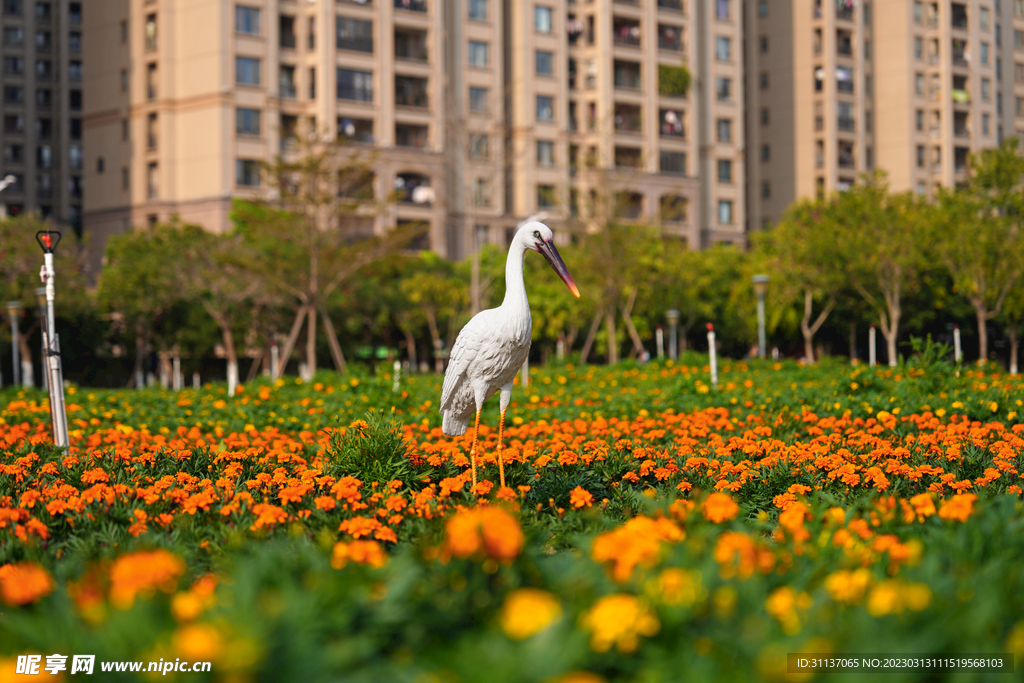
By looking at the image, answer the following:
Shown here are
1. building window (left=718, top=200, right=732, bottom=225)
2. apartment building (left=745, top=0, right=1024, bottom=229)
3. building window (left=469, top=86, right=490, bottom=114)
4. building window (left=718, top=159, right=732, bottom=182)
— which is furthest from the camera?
apartment building (left=745, top=0, right=1024, bottom=229)

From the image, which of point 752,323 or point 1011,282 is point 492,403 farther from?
point 752,323

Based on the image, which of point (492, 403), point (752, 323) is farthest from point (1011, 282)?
point (492, 403)

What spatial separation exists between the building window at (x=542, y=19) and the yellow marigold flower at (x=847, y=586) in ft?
191

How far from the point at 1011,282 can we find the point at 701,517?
37.7m

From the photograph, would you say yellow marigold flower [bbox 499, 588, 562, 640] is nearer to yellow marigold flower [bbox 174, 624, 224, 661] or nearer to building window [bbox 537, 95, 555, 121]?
yellow marigold flower [bbox 174, 624, 224, 661]

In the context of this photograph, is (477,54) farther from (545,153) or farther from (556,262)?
(556,262)

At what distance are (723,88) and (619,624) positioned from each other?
217 feet

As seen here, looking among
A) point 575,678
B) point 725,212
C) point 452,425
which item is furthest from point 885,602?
point 725,212

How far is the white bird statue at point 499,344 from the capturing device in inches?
270

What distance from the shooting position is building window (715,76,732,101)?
212 ft

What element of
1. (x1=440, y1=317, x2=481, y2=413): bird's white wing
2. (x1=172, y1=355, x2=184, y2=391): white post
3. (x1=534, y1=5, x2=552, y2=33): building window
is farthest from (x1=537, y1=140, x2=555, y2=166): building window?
(x1=440, y1=317, x2=481, y2=413): bird's white wing

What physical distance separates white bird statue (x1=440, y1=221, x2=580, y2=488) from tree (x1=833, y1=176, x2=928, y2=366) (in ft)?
102

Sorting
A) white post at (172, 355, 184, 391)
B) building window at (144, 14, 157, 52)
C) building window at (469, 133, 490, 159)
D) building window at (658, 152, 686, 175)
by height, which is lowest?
white post at (172, 355, 184, 391)

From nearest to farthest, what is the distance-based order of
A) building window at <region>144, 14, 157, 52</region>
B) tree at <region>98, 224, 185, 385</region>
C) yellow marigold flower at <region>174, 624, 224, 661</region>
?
yellow marigold flower at <region>174, 624, 224, 661</region> < tree at <region>98, 224, 185, 385</region> < building window at <region>144, 14, 157, 52</region>
